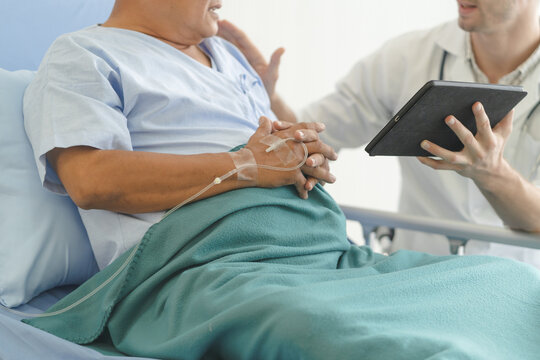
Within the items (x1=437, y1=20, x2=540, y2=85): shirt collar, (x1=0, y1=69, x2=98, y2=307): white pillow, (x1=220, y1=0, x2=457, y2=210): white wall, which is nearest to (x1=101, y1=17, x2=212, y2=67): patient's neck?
(x1=0, y1=69, x2=98, y2=307): white pillow

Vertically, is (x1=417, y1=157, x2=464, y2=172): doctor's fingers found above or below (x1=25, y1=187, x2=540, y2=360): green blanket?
above

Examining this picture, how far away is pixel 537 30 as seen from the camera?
76.0 inches

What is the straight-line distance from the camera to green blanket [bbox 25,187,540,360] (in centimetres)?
85

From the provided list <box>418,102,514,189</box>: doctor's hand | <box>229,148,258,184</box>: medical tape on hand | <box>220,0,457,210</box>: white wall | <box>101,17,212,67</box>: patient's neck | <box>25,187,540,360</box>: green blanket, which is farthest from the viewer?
<box>220,0,457,210</box>: white wall

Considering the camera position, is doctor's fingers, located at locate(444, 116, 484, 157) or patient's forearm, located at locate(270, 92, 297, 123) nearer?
doctor's fingers, located at locate(444, 116, 484, 157)

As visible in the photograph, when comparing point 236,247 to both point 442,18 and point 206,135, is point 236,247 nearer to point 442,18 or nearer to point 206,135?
point 206,135

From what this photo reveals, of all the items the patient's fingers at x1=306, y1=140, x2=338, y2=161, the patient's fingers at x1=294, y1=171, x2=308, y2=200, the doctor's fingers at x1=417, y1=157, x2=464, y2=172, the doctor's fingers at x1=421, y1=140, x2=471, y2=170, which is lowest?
the patient's fingers at x1=294, y1=171, x2=308, y2=200

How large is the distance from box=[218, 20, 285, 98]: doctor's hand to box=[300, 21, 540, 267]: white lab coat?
393mm

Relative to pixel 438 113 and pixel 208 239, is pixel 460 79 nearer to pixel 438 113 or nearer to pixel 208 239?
pixel 438 113

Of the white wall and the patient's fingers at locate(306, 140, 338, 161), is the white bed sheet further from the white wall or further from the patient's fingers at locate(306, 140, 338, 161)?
the white wall

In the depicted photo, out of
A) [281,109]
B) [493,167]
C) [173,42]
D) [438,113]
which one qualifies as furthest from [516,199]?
[173,42]

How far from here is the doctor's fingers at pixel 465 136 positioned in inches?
51.2

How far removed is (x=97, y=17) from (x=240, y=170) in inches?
28.8

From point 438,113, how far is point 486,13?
0.69 m
